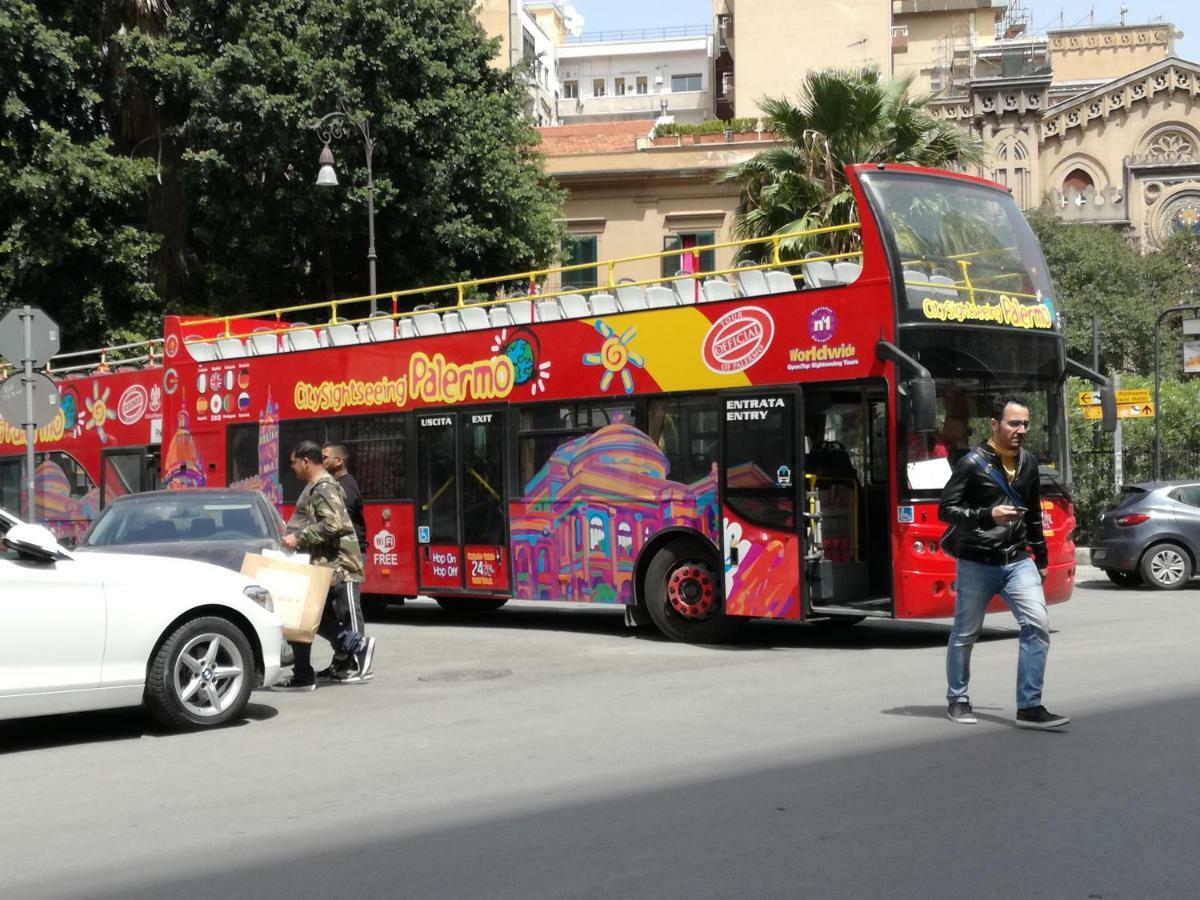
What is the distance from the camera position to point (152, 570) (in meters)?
8.56

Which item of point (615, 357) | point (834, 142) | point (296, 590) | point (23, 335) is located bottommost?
point (296, 590)

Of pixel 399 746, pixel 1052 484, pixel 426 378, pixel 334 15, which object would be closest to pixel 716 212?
pixel 334 15

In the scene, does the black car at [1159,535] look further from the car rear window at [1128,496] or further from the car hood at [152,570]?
the car hood at [152,570]

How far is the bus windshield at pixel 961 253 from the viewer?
1174cm

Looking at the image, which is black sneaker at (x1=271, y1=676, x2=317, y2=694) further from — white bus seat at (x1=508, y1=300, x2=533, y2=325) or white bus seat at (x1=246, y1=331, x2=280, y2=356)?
white bus seat at (x1=246, y1=331, x2=280, y2=356)

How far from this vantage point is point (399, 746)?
8.08 m

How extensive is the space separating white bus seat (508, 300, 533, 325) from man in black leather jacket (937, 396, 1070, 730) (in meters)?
6.91

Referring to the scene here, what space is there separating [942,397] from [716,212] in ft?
98.9

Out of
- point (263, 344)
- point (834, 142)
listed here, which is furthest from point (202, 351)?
point (834, 142)

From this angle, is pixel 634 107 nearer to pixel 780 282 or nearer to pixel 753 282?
pixel 753 282

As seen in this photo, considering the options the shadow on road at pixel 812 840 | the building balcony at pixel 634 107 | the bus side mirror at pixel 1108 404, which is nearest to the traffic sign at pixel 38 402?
the shadow on road at pixel 812 840

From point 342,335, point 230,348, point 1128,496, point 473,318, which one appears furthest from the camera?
point 1128,496

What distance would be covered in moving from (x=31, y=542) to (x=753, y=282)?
667 cm

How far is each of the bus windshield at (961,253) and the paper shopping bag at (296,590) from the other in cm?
501
